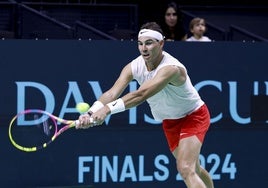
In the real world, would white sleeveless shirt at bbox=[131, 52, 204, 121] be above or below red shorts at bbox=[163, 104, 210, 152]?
above

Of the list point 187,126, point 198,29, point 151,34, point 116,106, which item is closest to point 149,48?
point 151,34

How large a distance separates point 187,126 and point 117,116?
1.38m

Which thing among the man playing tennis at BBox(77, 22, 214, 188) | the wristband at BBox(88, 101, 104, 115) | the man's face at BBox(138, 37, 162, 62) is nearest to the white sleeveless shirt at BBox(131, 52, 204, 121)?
the man playing tennis at BBox(77, 22, 214, 188)

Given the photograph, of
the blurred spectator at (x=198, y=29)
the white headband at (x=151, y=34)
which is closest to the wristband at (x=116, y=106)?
the white headband at (x=151, y=34)

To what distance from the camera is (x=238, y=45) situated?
10141 mm

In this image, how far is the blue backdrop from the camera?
30.3ft

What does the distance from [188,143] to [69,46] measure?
1870mm

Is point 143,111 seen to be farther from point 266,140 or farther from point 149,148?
point 266,140

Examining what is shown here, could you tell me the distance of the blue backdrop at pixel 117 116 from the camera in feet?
30.3

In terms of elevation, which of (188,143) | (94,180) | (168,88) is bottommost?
(94,180)

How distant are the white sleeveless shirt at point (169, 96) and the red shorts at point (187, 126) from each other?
6 cm

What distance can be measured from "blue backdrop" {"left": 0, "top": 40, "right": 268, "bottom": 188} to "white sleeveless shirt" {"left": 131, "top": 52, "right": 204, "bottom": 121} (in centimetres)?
127

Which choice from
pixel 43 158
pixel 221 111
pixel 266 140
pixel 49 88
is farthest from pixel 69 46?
pixel 266 140

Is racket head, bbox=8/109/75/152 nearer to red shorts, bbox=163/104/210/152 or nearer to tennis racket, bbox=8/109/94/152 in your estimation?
tennis racket, bbox=8/109/94/152
